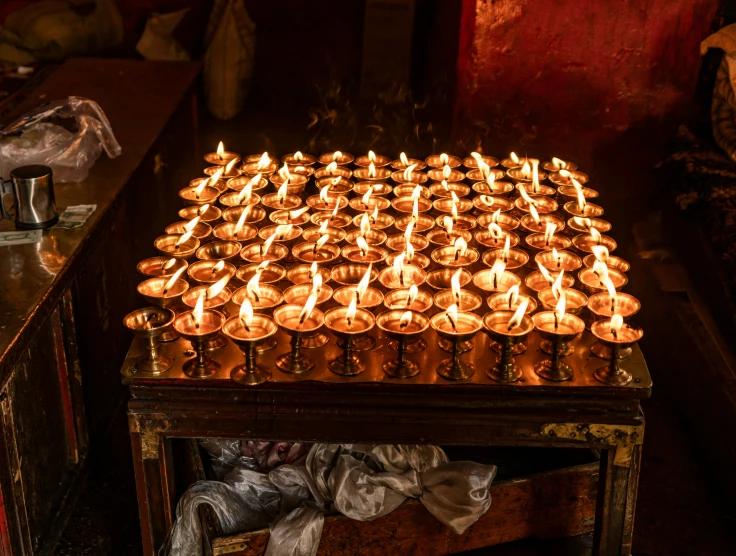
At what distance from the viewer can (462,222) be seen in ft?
10.8

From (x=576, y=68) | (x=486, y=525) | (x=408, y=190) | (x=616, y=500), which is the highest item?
(x=576, y=68)

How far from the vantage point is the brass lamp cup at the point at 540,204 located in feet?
11.0

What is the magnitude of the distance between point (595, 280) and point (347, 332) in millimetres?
945

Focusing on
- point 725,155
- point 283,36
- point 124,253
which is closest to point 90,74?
point 124,253

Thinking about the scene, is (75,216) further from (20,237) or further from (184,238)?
(184,238)

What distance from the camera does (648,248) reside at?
4.66 meters

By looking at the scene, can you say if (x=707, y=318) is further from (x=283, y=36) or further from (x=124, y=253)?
(x=283, y=36)

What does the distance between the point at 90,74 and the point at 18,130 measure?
1712 mm

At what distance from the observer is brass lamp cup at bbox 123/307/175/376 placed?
8.09ft

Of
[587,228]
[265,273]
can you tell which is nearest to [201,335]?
[265,273]

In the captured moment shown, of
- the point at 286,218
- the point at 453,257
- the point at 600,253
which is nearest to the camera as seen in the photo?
the point at 600,253

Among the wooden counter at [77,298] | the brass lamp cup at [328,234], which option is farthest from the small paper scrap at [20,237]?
the brass lamp cup at [328,234]

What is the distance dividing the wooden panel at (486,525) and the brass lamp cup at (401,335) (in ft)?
2.00

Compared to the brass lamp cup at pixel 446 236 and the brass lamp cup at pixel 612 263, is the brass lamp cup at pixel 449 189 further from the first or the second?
the brass lamp cup at pixel 612 263
